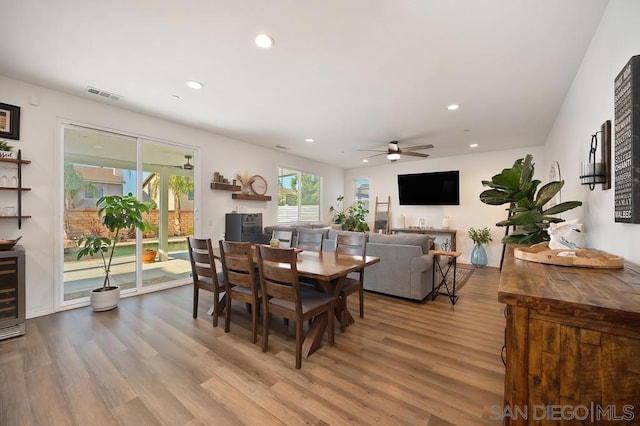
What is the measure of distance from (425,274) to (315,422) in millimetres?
2588

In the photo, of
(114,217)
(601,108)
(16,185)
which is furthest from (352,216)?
(16,185)

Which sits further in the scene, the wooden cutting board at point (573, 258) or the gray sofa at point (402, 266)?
the gray sofa at point (402, 266)

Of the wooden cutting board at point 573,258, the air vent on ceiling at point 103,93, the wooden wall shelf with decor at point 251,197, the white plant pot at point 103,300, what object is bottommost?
the white plant pot at point 103,300

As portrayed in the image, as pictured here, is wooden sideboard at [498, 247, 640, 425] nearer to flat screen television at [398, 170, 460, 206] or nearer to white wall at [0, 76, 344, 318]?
white wall at [0, 76, 344, 318]

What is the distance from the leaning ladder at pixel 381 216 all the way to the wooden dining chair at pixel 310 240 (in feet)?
14.2

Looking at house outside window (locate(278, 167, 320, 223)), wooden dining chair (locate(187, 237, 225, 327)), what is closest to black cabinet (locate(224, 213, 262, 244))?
house outside window (locate(278, 167, 320, 223))

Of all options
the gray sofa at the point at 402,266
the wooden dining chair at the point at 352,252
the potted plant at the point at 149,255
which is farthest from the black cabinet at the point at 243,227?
the wooden dining chair at the point at 352,252

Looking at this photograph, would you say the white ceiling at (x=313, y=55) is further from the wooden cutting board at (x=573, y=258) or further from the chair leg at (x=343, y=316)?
the chair leg at (x=343, y=316)

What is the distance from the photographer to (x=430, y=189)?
675cm

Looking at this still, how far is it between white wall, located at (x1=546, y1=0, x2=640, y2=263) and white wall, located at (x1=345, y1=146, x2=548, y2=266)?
127 inches

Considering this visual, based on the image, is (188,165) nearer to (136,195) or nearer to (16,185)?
(136,195)

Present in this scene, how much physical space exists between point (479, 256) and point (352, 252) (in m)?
4.38

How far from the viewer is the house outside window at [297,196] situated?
649 cm

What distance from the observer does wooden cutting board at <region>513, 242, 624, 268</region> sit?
4.33 ft
